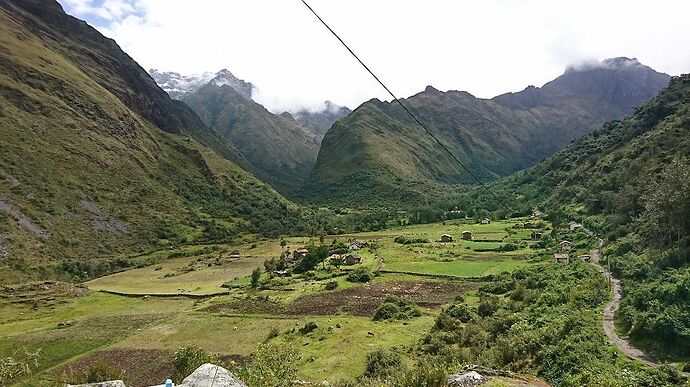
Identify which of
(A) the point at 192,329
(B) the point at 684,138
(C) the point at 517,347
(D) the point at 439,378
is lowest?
(A) the point at 192,329

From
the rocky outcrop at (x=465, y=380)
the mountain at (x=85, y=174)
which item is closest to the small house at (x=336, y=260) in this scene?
the mountain at (x=85, y=174)

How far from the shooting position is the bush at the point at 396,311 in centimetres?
4956

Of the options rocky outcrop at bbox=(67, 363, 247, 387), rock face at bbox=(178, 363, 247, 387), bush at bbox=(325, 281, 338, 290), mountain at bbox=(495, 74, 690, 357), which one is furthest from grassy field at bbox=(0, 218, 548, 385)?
mountain at bbox=(495, 74, 690, 357)

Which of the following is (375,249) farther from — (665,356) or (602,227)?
(665,356)

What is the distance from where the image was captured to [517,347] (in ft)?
94.0

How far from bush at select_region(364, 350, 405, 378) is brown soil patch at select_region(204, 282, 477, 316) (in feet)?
59.5

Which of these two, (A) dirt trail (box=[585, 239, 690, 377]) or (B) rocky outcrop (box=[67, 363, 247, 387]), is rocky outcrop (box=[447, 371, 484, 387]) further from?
(A) dirt trail (box=[585, 239, 690, 377])

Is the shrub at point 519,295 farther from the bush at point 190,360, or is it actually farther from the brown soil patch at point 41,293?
the brown soil patch at point 41,293

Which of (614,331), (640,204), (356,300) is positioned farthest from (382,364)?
(640,204)

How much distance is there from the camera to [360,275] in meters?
72.4

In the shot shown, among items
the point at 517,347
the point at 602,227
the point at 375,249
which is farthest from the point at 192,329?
the point at 602,227

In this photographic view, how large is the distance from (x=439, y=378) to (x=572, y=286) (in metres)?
34.8

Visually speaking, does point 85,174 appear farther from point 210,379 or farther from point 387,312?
point 210,379

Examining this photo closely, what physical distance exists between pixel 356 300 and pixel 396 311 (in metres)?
10.2
